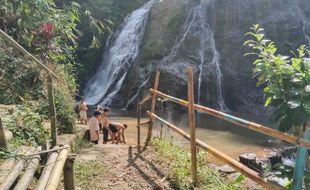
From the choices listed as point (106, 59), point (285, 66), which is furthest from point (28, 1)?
point (106, 59)

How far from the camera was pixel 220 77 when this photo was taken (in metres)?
19.0

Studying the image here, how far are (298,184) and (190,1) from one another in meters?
18.8

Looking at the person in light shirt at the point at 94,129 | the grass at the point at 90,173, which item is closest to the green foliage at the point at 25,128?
the grass at the point at 90,173

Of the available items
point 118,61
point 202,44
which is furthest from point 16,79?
point 202,44

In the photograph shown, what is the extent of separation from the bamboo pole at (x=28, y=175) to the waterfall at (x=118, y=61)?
14600mm

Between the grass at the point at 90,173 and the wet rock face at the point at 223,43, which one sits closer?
the grass at the point at 90,173

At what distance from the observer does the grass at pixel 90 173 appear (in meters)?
5.11

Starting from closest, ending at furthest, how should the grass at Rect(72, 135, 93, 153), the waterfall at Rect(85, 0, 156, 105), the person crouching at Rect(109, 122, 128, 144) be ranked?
the grass at Rect(72, 135, 93, 153)
the person crouching at Rect(109, 122, 128, 144)
the waterfall at Rect(85, 0, 156, 105)

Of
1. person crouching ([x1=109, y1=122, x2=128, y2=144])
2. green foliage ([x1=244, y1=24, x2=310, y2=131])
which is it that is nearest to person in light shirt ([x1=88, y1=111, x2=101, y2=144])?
person crouching ([x1=109, y1=122, x2=128, y2=144])

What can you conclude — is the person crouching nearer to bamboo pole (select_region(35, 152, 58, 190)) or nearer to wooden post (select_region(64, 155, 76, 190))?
bamboo pole (select_region(35, 152, 58, 190))

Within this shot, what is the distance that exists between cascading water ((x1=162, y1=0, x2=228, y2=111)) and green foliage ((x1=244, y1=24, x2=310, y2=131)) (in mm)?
15223

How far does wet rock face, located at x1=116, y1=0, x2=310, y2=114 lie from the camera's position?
18531mm

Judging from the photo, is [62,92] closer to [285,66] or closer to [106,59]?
[285,66]

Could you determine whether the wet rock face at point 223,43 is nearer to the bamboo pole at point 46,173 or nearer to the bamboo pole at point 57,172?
the bamboo pole at point 46,173
